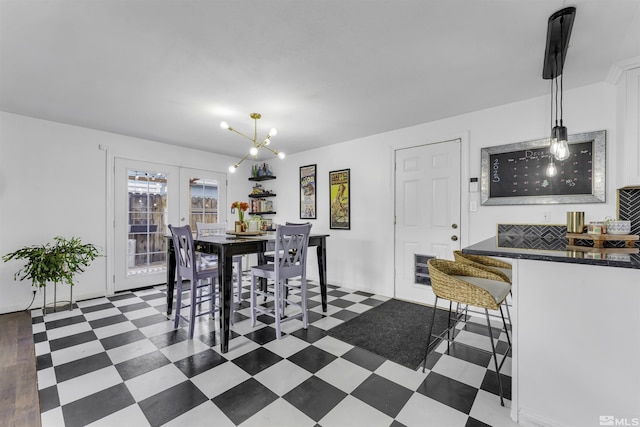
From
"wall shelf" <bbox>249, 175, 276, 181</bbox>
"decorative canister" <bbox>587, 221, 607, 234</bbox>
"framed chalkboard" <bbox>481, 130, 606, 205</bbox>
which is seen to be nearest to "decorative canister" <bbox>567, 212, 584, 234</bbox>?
"decorative canister" <bbox>587, 221, 607, 234</bbox>

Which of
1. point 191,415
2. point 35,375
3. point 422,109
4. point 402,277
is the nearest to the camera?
point 191,415

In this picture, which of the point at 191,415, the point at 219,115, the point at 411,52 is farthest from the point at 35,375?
the point at 411,52

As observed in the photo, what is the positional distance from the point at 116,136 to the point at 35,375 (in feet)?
10.3

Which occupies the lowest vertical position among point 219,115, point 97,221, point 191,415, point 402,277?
point 191,415

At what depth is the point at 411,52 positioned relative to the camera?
2033mm

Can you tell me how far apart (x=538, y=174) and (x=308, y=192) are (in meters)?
3.19

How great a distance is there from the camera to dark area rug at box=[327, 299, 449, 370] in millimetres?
2311

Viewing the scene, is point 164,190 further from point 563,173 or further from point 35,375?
point 563,173

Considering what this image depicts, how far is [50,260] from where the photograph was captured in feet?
10.2

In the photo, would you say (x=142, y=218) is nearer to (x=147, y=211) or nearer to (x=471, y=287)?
(x=147, y=211)

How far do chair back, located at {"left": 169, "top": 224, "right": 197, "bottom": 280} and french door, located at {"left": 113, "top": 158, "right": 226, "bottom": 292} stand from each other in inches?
77.0

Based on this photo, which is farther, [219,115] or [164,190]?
[164,190]

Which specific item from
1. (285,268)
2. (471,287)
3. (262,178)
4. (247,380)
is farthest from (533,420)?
(262,178)

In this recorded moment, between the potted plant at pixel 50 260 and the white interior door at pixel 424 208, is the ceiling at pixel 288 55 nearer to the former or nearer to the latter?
the white interior door at pixel 424 208
